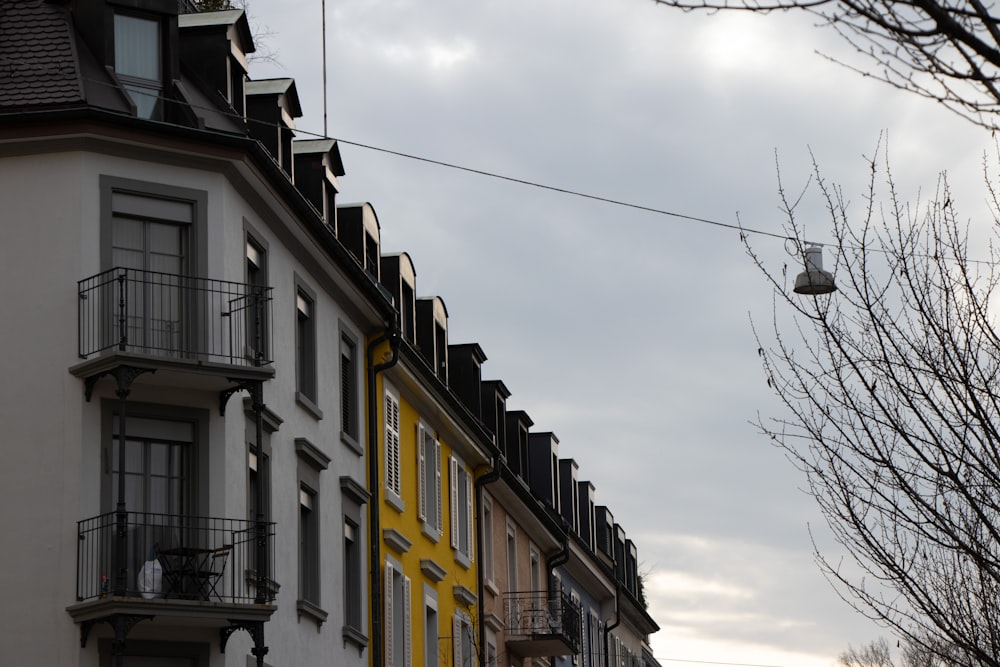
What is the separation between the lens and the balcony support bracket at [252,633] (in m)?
20.5

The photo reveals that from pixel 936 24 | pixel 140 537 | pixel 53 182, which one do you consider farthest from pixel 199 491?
pixel 936 24

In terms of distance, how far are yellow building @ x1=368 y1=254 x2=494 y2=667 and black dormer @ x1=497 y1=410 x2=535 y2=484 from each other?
5194mm

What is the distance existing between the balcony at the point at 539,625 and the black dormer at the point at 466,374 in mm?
4349

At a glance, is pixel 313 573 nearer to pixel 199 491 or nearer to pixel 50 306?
pixel 199 491

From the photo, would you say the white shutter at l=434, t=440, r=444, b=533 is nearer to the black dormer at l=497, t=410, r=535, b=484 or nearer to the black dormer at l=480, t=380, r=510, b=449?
the black dormer at l=480, t=380, r=510, b=449

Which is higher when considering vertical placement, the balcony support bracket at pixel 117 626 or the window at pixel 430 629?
the window at pixel 430 629

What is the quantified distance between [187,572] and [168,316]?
3.13 meters

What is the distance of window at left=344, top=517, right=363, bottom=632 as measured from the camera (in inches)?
1044

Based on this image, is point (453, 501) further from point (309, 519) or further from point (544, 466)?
point (544, 466)

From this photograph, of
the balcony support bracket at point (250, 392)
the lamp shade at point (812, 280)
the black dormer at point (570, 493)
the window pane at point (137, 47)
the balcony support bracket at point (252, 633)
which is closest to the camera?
the lamp shade at point (812, 280)

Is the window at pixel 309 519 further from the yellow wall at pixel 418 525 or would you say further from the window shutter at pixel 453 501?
the window shutter at pixel 453 501

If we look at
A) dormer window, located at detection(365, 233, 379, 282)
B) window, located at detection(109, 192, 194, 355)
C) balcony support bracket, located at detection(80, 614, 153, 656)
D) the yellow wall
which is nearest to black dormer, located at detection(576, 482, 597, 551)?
the yellow wall

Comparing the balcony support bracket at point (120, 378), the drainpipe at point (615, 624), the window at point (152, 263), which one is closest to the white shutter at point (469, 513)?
the window at point (152, 263)

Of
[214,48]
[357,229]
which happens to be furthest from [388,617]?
[214,48]
